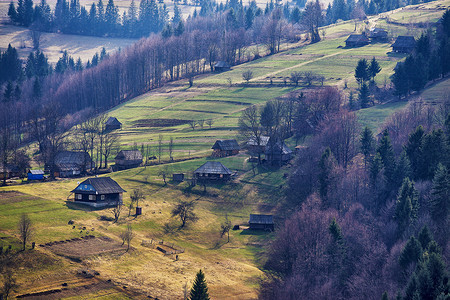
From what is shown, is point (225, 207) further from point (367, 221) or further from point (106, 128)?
point (106, 128)

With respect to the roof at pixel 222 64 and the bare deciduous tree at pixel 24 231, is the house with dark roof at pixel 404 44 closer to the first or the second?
the roof at pixel 222 64

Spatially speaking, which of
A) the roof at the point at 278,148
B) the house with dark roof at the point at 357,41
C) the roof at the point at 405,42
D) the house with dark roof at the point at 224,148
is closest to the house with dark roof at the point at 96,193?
the house with dark roof at the point at 224,148

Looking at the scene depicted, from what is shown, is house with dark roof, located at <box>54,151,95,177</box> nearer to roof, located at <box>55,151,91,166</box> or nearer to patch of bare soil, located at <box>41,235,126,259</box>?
roof, located at <box>55,151,91,166</box>

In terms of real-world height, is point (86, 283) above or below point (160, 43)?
below

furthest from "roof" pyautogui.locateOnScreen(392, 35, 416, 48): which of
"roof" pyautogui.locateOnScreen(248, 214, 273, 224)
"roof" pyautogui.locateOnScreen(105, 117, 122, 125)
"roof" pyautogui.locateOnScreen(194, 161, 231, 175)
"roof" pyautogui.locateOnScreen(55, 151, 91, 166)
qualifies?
"roof" pyautogui.locateOnScreen(55, 151, 91, 166)

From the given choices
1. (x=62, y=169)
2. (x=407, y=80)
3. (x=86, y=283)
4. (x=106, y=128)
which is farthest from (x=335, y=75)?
(x=86, y=283)

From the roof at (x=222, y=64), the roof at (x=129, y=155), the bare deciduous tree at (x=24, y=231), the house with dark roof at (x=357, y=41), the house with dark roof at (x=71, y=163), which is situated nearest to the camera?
the bare deciduous tree at (x=24, y=231)
